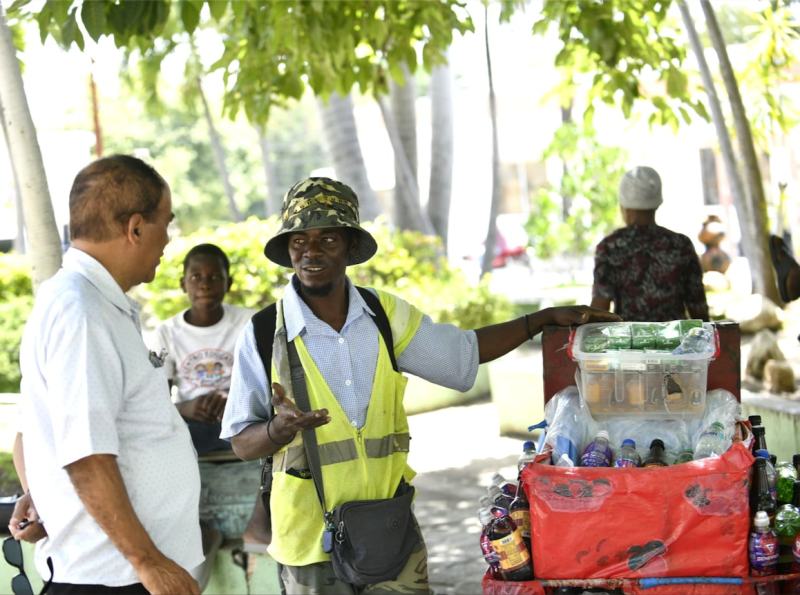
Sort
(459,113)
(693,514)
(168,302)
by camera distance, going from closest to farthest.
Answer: (693,514) → (168,302) → (459,113)

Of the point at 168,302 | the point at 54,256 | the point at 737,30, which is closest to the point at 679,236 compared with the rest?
the point at 54,256

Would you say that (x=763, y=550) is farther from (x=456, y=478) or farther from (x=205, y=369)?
(x=456, y=478)

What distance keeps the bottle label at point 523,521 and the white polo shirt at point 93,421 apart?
3.00ft

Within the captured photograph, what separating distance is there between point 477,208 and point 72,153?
742 inches

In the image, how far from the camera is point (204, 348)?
4371 mm

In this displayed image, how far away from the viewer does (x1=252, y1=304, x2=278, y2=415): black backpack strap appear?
2720mm

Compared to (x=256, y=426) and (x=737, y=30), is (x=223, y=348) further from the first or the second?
(x=737, y=30)

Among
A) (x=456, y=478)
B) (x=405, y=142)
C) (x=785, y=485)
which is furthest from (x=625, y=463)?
(x=405, y=142)

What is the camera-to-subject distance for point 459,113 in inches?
1143

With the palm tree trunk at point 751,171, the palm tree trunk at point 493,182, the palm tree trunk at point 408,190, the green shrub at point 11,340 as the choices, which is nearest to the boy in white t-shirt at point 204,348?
the palm tree trunk at point 751,171

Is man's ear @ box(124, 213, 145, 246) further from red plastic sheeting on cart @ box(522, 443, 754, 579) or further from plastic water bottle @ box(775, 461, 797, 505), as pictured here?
plastic water bottle @ box(775, 461, 797, 505)

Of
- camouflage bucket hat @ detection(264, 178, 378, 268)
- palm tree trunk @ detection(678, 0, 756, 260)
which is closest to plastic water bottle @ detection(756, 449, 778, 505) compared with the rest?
camouflage bucket hat @ detection(264, 178, 378, 268)

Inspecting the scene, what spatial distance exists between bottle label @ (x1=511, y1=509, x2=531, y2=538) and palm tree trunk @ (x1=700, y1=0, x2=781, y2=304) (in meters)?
5.68

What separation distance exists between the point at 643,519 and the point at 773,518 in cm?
42
